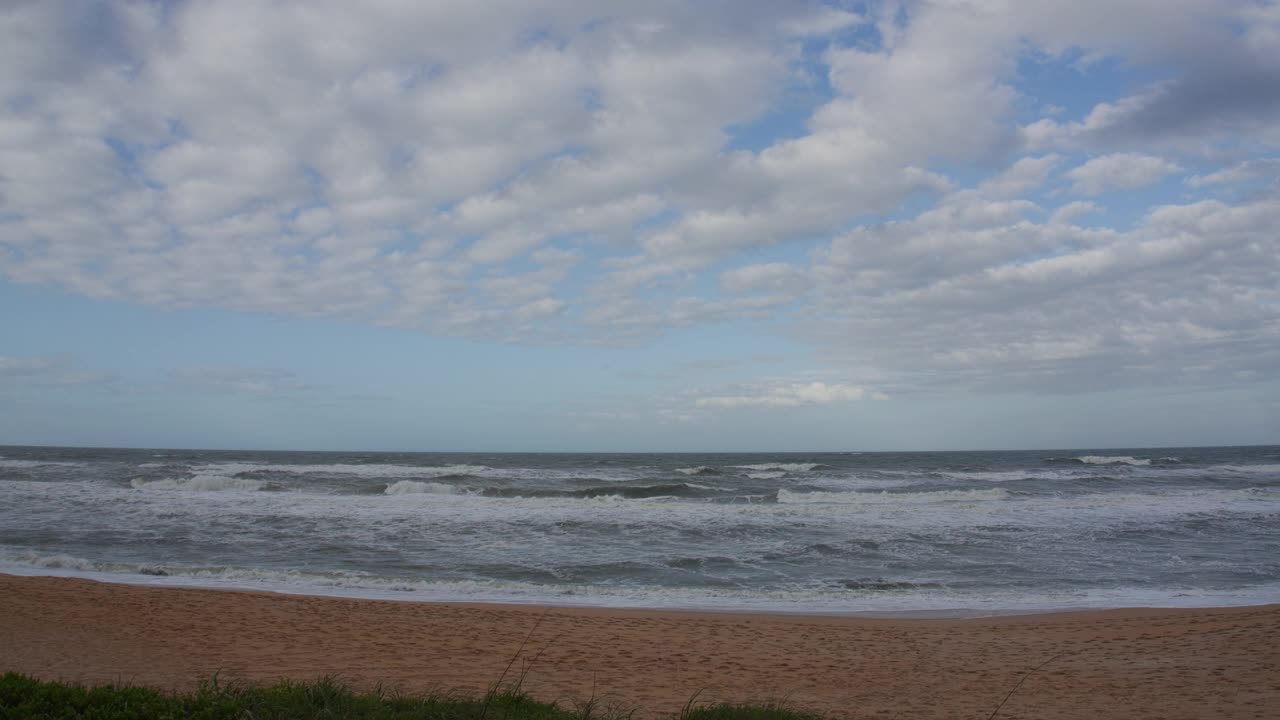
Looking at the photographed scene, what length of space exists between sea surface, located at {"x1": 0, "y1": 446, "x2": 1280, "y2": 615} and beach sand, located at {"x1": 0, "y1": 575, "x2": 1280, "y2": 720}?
1357 mm

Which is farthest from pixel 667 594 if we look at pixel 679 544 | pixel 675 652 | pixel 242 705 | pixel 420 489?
pixel 420 489

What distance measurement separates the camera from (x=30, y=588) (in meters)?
10.9

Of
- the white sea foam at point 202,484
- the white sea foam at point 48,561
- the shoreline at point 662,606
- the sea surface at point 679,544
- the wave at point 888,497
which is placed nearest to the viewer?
the shoreline at point 662,606

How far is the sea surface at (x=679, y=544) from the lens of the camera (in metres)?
12.3

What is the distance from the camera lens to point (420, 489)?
32.0 metres

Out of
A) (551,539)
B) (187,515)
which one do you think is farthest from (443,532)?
(187,515)

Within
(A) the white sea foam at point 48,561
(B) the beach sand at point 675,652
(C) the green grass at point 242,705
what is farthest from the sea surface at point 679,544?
(C) the green grass at point 242,705

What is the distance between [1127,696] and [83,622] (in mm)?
11685

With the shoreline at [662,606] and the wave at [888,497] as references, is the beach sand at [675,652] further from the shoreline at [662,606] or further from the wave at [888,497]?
the wave at [888,497]

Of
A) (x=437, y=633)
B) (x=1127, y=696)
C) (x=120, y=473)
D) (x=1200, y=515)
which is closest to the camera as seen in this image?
(x=1127, y=696)

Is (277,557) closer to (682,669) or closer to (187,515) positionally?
(187,515)

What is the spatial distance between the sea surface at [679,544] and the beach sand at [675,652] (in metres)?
1.36

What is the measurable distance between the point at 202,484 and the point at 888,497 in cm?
2741

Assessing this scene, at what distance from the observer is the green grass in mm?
3963
